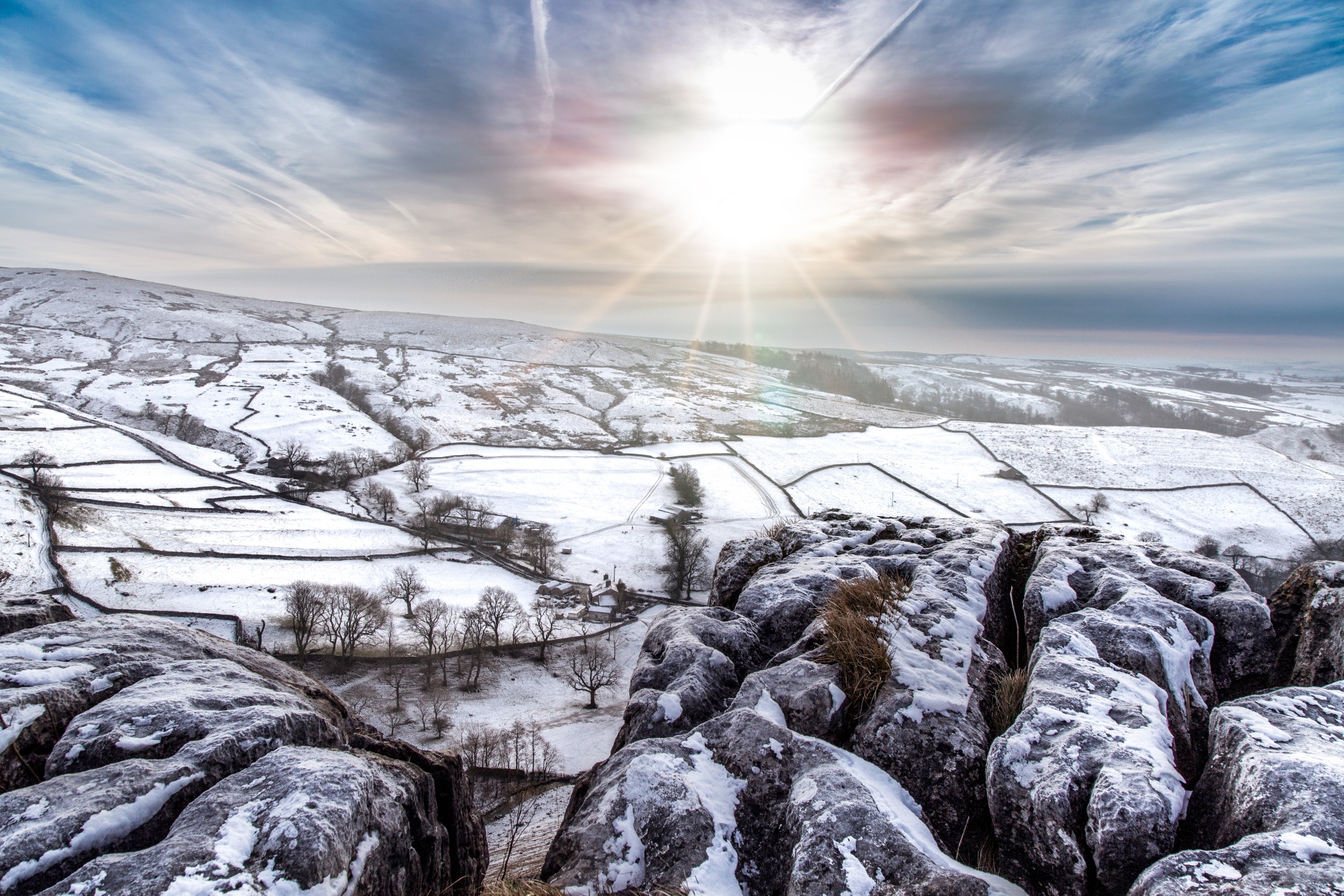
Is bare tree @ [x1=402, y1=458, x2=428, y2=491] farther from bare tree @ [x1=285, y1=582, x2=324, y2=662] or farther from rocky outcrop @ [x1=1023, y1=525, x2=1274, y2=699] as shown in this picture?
rocky outcrop @ [x1=1023, y1=525, x2=1274, y2=699]

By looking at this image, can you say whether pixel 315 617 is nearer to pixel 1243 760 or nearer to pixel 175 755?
pixel 175 755

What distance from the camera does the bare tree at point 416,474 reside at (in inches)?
2936

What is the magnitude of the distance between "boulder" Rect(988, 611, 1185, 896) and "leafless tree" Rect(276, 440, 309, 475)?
3580 inches

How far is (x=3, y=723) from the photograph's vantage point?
6.93 metres

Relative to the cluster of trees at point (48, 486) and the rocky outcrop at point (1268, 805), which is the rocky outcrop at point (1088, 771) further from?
the cluster of trees at point (48, 486)

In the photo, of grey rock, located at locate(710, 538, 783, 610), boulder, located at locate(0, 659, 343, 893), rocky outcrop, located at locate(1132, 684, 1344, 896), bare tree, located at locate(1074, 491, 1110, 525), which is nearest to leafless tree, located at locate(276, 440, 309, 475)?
grey rock, located at locate(710, 538, 783, 610)

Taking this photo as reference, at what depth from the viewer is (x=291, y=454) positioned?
78.4m

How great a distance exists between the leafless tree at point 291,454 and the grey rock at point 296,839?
8522 cm

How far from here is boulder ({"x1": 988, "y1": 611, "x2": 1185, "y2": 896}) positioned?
208 inches

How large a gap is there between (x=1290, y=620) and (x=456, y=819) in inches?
565

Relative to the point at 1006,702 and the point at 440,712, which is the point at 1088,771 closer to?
the point at 1006,702

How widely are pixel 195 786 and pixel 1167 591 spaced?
16013 millimetres

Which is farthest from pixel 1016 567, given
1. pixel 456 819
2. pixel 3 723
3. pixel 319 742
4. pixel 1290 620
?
pixel 3 723

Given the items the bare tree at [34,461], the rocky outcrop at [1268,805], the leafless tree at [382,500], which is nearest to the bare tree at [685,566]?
the leafless tree at [382,500]
